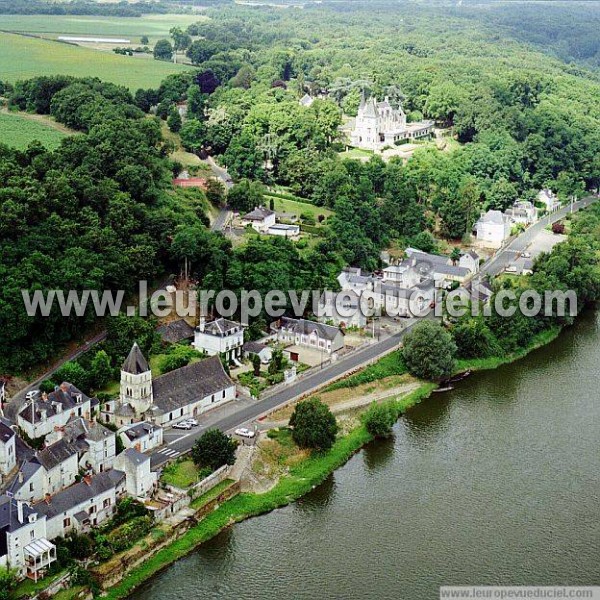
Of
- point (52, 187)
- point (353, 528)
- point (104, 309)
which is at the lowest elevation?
point (353, 528)

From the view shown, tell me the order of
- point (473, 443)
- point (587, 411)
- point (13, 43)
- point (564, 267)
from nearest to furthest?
point (473, 443) → point (587, 411) → point (564, 267) → point (13, 43)

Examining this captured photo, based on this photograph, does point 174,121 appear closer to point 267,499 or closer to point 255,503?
point 267,499

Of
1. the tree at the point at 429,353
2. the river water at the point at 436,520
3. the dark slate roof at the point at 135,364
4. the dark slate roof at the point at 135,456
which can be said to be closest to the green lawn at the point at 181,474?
the dark slate roof at the point at 135,456

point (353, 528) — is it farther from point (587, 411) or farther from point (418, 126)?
point (418, 126)

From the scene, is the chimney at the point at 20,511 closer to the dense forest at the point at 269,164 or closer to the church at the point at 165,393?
the church at the point at 165,393

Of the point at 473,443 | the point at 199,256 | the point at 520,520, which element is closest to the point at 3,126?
the point at 199,256

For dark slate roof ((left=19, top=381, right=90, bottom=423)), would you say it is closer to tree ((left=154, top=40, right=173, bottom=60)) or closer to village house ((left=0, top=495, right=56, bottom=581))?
village house ((left=0, top=495, right=56, bottom=581))
